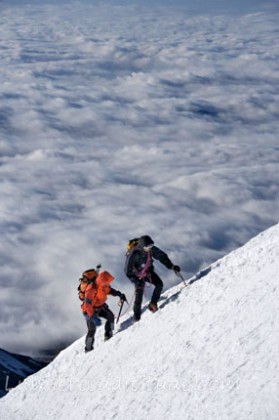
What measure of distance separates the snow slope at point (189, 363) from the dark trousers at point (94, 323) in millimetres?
298

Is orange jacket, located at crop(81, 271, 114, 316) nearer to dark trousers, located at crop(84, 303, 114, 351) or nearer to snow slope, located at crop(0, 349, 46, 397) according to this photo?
dark trousers, located at crop(84, 303, 114, 351)

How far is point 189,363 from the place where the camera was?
33.5ft

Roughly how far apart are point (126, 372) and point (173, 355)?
1.32 m

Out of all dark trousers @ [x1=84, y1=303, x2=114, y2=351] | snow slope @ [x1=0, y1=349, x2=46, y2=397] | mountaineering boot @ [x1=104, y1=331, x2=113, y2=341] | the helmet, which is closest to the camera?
the helmet

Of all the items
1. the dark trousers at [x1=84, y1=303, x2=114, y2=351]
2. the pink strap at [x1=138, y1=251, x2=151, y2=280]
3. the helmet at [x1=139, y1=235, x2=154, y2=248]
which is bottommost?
the dark trousers at [x1=84, y1=303, x2=114, y2=351]

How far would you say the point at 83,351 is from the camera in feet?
46.7

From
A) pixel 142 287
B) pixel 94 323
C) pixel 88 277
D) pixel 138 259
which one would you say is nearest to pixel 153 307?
pixel 142 287

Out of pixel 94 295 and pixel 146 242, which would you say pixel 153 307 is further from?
pixel 146 242

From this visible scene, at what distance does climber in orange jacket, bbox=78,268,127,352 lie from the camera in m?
13.2

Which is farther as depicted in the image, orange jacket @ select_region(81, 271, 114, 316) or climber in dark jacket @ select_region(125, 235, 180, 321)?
orange jacket @ select_region(81, 271, 114, 316)

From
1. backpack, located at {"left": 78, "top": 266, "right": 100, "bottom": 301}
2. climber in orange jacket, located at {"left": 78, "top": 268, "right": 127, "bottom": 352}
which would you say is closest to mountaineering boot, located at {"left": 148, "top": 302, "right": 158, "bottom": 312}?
climber in orange jacket, located at {"left": 78, "top": 268, "right": 127, "bottom": 352}

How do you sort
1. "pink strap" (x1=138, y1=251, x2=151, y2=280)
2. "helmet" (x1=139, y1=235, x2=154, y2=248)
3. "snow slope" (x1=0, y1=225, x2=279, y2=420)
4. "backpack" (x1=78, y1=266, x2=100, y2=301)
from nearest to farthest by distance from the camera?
"snow slope" (x1=0, y1=225, x2=279, y2=420)
"helmet" (x1=139, y1=235, x2=154, y2=248)
"pink strap" (x1=138, y1=251, x2=151, y2=280)
"backpack" (x1=78, y1=266, x2=100, y2=301)

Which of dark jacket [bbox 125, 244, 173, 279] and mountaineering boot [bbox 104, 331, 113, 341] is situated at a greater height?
dark jacket [bbox 125, 244, 173, 279]

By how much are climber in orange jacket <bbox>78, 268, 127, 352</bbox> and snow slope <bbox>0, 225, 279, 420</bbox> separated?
17.0 inches
